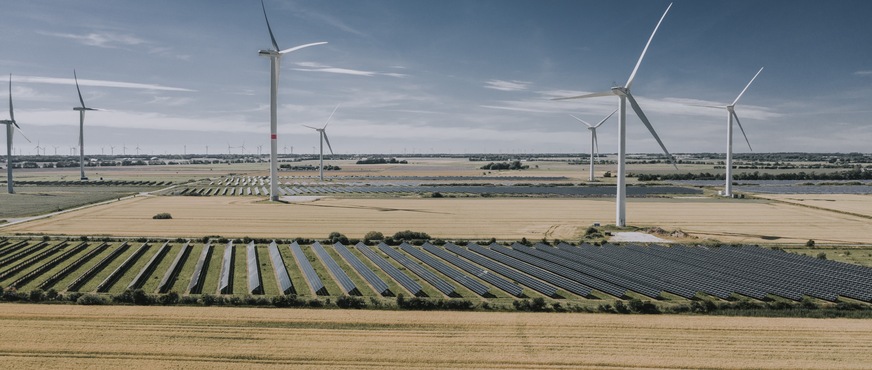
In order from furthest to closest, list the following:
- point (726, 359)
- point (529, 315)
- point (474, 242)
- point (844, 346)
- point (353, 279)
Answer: point (474, 242), point (353, 279), point (529, 315), point (844, 346), point (726, 359)

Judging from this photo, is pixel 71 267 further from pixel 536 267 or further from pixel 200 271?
pixel 536 267

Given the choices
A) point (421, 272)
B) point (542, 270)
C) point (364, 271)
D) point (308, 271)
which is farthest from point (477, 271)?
point (308, 271)

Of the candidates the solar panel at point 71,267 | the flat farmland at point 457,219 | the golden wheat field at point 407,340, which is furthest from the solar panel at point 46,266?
the flat farmland at point 457,219

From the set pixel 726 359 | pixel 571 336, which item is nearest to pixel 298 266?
pixel 571 336

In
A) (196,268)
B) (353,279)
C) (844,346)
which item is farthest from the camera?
(196,268)

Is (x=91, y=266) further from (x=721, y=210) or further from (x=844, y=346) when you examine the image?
(x=721, y=210)

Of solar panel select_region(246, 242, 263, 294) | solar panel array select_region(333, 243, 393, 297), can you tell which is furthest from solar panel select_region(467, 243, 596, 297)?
solar panel select_region(246, 242, 263, 294)
